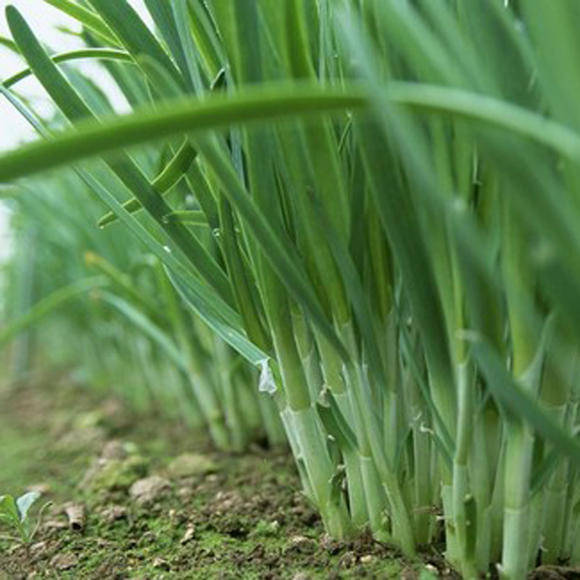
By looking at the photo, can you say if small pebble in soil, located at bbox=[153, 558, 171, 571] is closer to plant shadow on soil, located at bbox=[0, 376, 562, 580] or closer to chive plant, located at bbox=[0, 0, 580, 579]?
plant shadow on soil, located at bbox=[0, 376, 562, 580]

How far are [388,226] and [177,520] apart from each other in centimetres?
44

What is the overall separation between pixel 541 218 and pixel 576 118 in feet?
0.21

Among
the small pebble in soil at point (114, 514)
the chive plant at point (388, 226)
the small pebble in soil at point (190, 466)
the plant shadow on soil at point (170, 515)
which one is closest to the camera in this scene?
the chive plant at point (388, 226)

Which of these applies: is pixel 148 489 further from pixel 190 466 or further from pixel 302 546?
pixel 302 546

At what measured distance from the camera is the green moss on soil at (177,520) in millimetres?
735

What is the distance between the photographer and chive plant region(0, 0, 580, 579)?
1.51ft

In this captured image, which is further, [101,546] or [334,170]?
[101,546]

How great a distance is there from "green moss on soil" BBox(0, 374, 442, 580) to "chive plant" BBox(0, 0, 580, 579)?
0.05 m

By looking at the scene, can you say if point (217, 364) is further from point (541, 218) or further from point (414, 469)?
point (541, 218)

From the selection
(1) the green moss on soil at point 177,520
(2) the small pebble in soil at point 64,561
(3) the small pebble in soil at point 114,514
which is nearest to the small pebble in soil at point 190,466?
(1) the green moss on soil at point 177,520

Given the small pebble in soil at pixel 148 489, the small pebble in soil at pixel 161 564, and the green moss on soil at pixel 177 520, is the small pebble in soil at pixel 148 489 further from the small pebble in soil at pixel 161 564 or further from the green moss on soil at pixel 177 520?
the small pebble in soil at pixel 161 564

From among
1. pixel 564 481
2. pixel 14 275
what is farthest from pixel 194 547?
pixel 14 275

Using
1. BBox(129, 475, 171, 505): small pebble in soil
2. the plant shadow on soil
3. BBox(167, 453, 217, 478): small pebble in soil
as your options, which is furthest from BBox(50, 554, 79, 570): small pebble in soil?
BBox(167, 453, 217, 478): small pebble in soil

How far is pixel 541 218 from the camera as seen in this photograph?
0.46m
